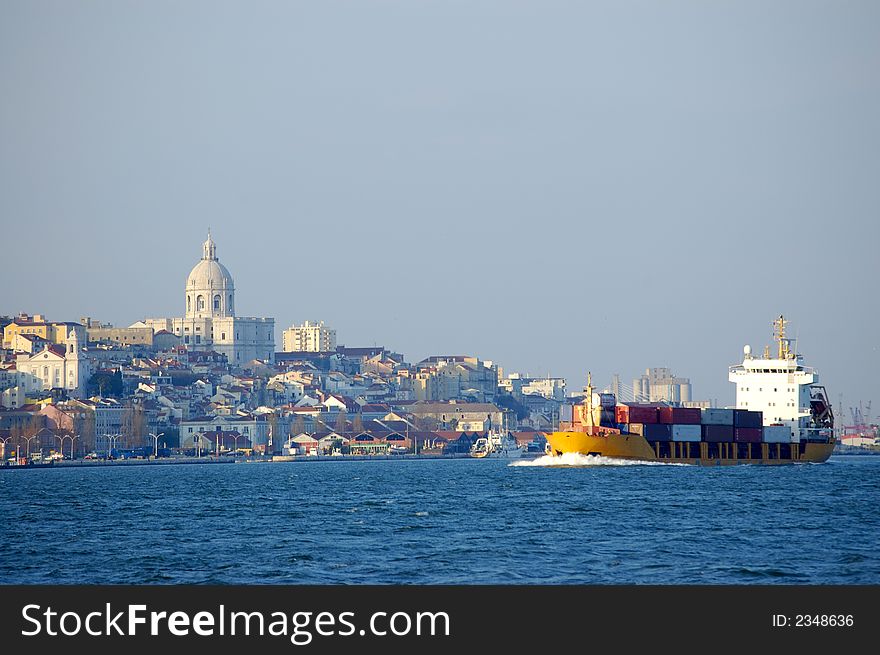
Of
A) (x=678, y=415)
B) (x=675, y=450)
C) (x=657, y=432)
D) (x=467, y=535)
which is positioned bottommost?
(x=467, y=535)

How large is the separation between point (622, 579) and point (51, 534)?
19.8 meters

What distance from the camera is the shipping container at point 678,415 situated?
89812 mm

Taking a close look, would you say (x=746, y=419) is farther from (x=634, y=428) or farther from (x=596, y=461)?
(x=596, y=461)

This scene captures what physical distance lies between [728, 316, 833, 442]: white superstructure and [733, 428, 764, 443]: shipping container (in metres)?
4.06

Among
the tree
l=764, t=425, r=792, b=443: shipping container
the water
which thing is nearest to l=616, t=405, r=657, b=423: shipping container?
l=764, t=425, r=792, b=443: shipping container

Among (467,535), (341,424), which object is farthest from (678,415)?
(341,424)

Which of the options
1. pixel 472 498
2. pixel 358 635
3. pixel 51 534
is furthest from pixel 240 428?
pixel 358 635

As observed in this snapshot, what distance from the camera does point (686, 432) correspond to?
9044 centimetres

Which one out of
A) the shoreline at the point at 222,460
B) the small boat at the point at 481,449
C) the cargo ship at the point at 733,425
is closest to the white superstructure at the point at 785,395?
the cargo ship at the point at 733,425

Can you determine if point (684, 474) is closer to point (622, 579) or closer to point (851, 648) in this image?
point (622, 579)

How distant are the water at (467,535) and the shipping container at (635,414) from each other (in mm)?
15427

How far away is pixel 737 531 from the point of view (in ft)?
143

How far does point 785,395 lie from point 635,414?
11.4m

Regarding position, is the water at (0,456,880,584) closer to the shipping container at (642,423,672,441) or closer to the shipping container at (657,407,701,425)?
the shipping container at (642,423,672,441)
